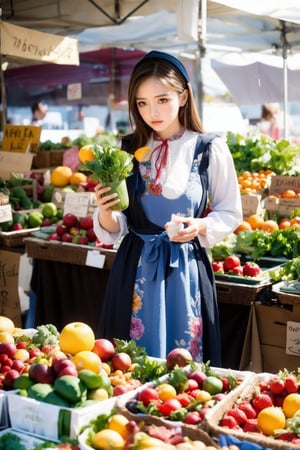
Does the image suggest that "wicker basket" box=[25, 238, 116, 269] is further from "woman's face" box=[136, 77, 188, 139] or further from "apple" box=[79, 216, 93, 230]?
"woman's face" box=[136, 77, 188, 139]

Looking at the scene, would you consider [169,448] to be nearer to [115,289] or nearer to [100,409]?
[100,409]

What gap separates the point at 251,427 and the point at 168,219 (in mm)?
1142

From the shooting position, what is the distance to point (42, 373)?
1955 millimetres

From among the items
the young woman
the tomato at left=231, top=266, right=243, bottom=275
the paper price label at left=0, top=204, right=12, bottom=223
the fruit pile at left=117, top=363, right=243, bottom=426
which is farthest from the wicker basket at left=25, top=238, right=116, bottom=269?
the fruit pile at left=117, top=363, right=243, bottom=426

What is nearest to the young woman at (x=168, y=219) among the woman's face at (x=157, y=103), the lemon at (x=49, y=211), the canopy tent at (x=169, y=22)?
the woman's face at (x=157, y=103)

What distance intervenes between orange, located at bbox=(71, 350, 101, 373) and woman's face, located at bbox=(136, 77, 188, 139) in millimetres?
1087

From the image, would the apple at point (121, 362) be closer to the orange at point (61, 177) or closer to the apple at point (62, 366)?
the apple at point (62, 366)

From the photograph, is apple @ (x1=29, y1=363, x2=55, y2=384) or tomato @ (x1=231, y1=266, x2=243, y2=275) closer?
apple @ (x1=29, y1=363, x2=55, y2=384)

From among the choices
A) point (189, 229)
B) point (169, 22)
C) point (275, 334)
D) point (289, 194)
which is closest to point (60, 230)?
point (289, 194)

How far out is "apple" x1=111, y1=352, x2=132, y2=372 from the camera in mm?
2152

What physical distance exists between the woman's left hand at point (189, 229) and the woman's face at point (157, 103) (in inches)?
17.0

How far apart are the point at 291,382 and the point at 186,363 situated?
0.35 metres

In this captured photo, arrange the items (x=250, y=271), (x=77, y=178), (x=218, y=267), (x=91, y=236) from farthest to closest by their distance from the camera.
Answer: (x=77, y=178) → (x=91, y=236) → (x=218, y=267) → (x=250, y=271)

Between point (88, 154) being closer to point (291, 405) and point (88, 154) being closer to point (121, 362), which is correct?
point (121, 362)
